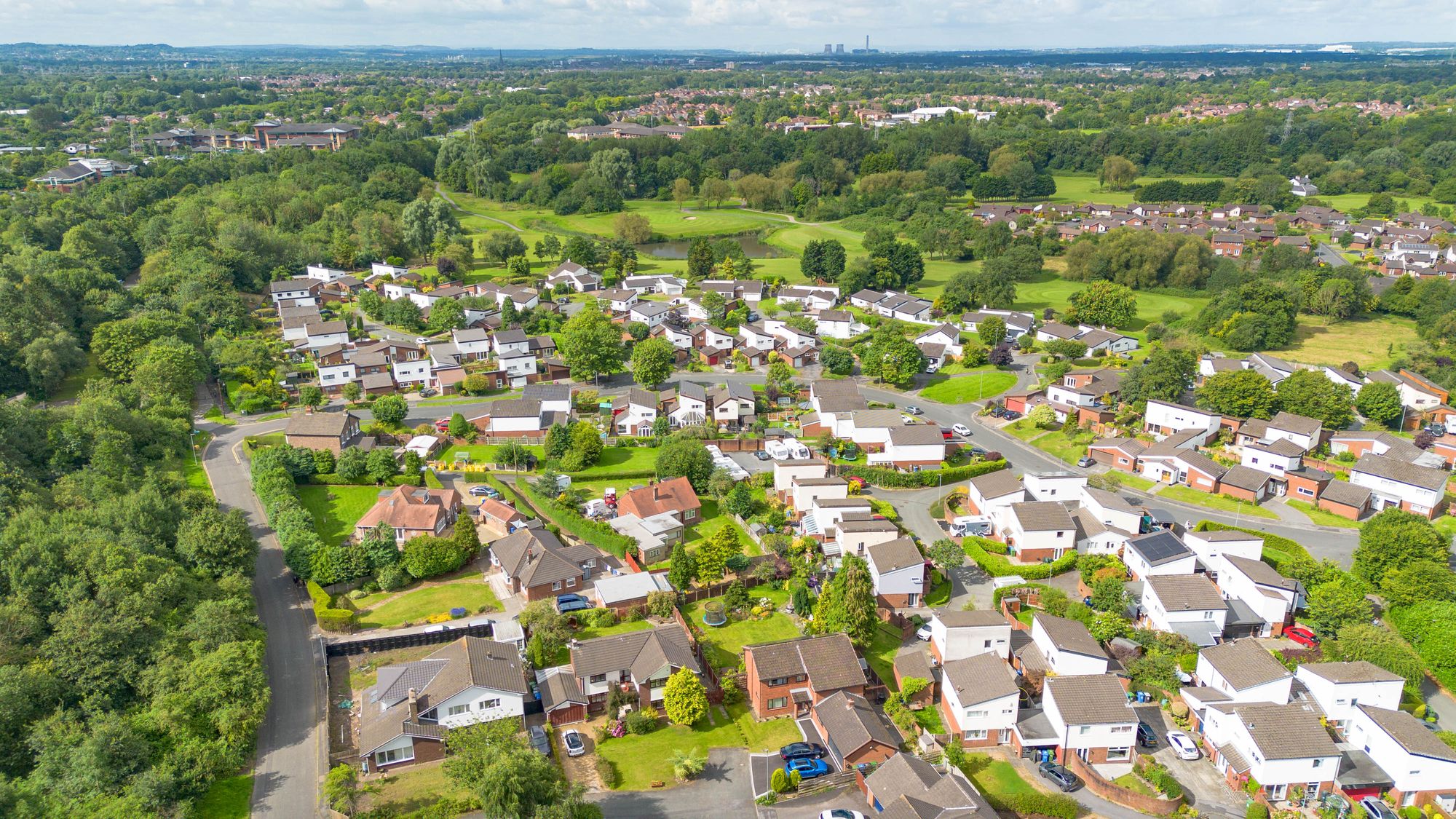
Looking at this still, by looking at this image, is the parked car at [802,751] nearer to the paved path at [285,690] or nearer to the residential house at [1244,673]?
the residential house at [1244,673]

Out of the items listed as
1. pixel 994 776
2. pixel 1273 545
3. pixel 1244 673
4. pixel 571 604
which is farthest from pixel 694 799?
pixel 1273 545

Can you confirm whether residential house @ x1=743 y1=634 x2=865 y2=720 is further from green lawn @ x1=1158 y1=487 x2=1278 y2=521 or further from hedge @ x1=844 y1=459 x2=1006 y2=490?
green lawn @ x1=1158 y1=487 x2=1278 y2=521

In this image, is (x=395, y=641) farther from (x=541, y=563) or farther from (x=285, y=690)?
(x=541, y=563)

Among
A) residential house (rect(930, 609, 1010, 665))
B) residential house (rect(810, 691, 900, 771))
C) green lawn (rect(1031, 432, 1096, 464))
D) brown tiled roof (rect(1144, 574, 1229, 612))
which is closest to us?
residential house (rect(810, 691, 900, 771))

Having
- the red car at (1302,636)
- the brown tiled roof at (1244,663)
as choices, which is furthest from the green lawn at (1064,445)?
the brown tiled roof at (1244,663)

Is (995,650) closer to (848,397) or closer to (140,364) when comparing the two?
(848,397)

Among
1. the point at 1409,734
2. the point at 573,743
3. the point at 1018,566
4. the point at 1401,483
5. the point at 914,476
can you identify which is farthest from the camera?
the point at 914,476

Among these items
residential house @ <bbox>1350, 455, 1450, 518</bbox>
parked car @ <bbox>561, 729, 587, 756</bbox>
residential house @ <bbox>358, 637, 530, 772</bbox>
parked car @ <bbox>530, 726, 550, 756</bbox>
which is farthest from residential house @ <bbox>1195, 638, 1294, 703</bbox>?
residential house @ <bbox>358, 637, 530, 772</bbox>
